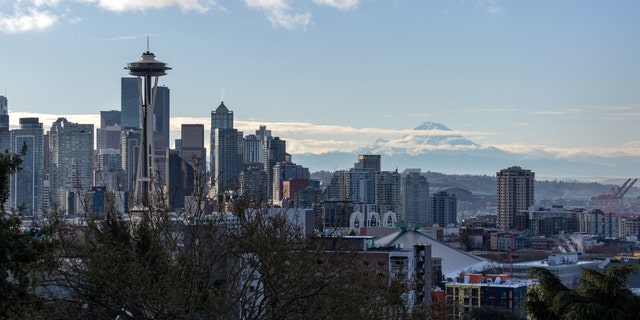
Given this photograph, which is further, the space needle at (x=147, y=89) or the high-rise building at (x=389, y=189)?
the high-rise building at (x=389, y=189)

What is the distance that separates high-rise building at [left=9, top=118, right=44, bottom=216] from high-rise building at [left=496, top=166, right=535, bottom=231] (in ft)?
148

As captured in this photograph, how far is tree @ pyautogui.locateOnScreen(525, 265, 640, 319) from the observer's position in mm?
11625

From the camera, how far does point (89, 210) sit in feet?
38.9

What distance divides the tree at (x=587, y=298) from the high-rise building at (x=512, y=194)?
384ft

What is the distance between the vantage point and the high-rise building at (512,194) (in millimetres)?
131925

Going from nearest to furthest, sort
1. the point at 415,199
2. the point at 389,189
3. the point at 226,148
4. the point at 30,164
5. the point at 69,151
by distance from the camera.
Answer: the point at 30,164 → the point at 69,151 → the point at 389,189 → the point at 415,199 → the point at 226,148

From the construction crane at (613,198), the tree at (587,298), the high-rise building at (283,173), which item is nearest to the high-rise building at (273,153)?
the high-rise building at (283,173)

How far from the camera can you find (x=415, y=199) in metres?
143

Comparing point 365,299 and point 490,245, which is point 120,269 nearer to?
point 365,299

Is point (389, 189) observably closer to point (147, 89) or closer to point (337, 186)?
point (337, 186)

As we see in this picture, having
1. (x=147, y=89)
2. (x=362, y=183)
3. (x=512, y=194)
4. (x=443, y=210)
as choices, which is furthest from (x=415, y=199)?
(x=147, y=89)

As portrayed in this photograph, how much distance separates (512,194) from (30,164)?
48.4 meters

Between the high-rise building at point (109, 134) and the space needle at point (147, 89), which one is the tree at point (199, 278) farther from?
the high-rise building at point (109, 134)

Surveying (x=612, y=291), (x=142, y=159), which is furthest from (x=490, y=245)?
(x=612, y=291)
